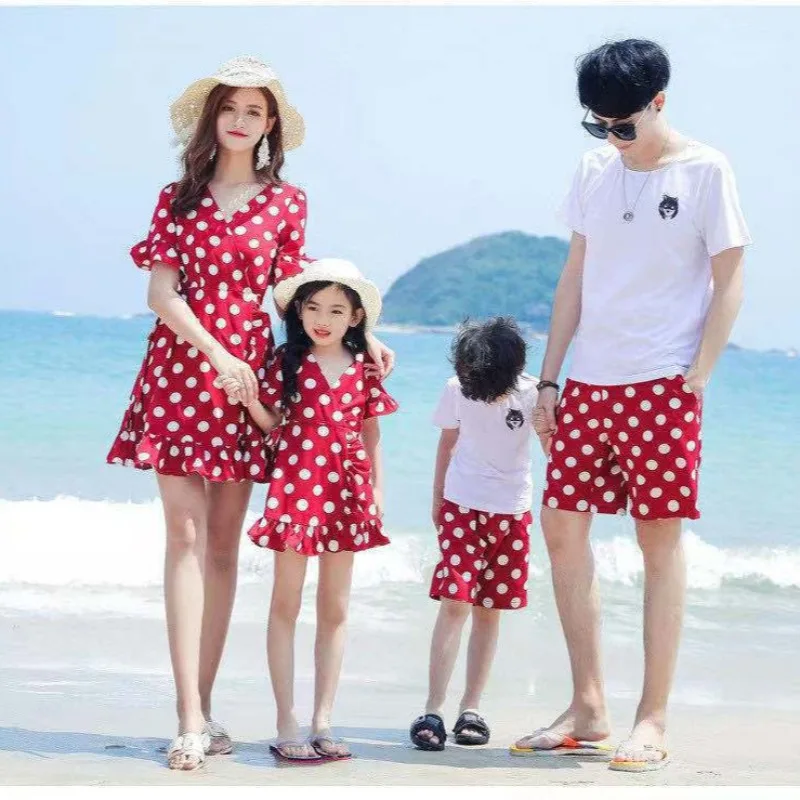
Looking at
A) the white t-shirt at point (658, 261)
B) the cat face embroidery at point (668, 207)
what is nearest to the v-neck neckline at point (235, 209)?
the white t-shirt at point (658, 261)

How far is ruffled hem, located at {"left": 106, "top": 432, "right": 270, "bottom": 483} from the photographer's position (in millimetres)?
3453

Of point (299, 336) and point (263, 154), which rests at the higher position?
point (263, 154)

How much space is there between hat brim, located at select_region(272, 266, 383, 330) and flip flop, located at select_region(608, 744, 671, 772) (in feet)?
4.18

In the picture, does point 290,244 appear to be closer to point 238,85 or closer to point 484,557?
point 238,85

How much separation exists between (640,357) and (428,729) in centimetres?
116

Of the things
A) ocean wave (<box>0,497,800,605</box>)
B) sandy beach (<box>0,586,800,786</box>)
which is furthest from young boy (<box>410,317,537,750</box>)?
ocean wave (<box>0,497,800,605</box>)

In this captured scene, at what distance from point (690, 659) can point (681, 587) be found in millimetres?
1969

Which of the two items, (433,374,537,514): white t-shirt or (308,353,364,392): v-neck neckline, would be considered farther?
(433,374,537,514): white t-shirt

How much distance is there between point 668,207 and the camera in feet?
11.3

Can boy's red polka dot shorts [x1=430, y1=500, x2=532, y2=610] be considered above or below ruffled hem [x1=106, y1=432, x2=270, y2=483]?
below

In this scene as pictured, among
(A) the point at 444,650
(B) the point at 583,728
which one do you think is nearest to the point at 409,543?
(A) the point at 444,650

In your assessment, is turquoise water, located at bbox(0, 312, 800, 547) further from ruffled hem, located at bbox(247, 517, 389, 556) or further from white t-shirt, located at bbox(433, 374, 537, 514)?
ruffled hem, located at bbox(247, 517, 389, 556)

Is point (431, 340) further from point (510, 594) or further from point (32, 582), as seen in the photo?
point (510, 594)

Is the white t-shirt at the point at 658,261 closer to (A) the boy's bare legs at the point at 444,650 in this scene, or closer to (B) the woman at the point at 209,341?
(B) the woman at the point at 209,341
